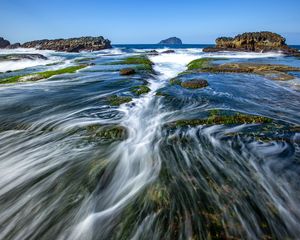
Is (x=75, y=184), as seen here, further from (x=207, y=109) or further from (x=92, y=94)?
(x=92, y=94)

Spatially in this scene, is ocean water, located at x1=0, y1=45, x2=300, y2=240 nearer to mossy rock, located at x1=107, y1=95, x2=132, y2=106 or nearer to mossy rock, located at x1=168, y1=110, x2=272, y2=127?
mossy rock, located at x1=168, y1=110, x2=272, y2=127

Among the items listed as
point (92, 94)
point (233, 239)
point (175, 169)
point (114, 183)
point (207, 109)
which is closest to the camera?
point (233, 239)

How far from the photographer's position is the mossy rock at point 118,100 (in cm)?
1299

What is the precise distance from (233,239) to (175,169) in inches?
102

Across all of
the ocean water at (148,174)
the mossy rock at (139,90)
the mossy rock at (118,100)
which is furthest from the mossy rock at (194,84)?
the mossy rock at (118,100)

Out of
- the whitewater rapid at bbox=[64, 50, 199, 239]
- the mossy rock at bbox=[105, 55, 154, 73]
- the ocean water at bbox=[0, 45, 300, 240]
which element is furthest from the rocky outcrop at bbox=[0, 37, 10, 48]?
the whitewater rapid at bbox=[64, 50, 199, 239]

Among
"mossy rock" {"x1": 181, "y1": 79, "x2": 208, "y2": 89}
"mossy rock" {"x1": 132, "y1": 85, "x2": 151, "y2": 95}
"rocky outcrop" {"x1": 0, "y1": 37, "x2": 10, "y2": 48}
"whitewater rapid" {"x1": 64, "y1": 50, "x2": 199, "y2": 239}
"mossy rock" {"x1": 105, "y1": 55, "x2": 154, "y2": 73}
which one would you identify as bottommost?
"rocky outcrop" {"x1": 0, "y1": 37, "x2": 10, "y2": 48}

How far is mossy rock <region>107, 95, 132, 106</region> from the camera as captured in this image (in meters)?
13.0

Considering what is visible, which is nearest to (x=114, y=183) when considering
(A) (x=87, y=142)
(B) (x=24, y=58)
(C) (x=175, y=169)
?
(C) (x=175, y=169)

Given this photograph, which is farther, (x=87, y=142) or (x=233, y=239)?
(x=87, y=142)

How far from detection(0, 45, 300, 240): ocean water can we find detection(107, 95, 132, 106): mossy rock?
0.66m

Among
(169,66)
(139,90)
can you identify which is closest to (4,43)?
(169,66)

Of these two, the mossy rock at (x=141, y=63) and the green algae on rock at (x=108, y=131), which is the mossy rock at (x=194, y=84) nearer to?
the green algae on rock at (x=108, y=131)

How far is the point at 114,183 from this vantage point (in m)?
6.00
